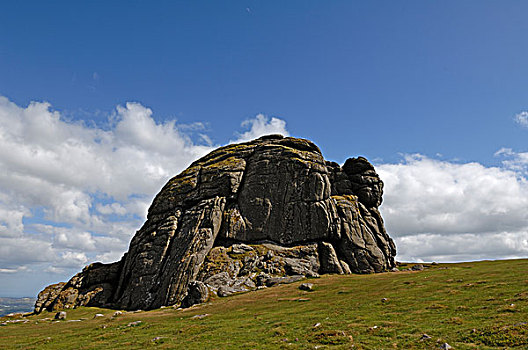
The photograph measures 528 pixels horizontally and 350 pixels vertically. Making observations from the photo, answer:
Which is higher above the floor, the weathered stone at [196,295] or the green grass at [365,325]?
the weathered stone at [196,295]

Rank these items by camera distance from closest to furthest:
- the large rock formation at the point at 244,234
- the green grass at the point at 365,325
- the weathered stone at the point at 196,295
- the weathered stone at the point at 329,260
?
the green grass at the point at 365,325 → the weathered stone at the point at 196,295 → the large rock formation at the point at 244,234 → the weathered stone at the point at 329,260

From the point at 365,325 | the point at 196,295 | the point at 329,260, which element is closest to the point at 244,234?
the point at 329,260

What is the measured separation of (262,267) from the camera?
85.3 meters

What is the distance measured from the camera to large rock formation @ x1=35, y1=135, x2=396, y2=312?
8519cm

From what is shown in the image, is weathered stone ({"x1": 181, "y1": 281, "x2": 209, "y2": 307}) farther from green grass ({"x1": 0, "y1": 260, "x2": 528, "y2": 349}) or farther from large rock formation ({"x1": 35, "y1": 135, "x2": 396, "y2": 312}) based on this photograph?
green grass ({"x1": 0, "y1": 260, "x2": 528, "y2": 349})

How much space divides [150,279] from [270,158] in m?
49.6

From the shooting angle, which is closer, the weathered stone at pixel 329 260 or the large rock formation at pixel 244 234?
the large rock formation at pixel 244 234

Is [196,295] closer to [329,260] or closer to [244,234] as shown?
[244,234]

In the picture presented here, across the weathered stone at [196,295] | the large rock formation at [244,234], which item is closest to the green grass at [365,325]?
the weathered stone at [196,295]

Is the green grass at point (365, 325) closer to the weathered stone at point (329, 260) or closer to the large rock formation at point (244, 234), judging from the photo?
the large rock formation at point (244, 234)

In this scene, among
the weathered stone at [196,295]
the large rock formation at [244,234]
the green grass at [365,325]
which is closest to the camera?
the green grass at [365,325]

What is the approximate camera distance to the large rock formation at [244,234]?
8519cm

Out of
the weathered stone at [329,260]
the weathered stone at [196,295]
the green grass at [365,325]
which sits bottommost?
the green grass at [365,325]

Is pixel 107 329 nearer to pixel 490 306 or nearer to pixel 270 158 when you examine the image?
pixel 490 306
